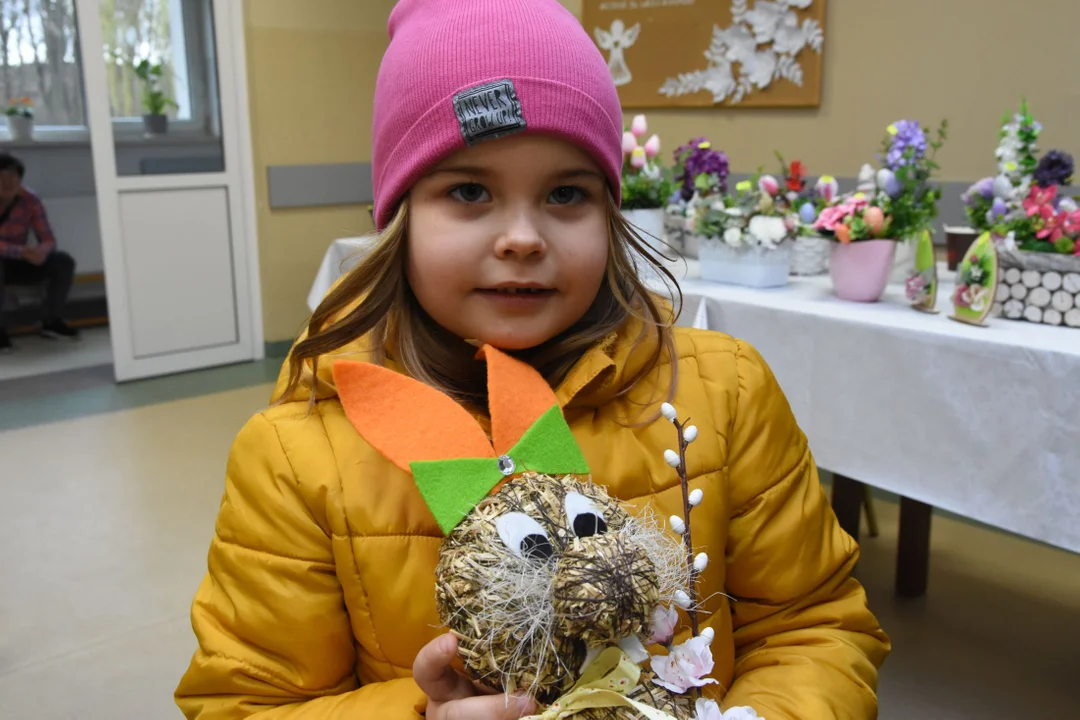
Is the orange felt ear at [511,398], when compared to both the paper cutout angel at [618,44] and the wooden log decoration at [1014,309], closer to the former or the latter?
the wooden log decoration at [1014,309]

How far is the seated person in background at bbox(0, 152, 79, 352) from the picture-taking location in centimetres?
588

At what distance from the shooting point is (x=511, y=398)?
909 mm

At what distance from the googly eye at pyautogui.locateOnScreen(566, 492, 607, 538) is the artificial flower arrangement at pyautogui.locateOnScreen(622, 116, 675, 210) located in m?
2.25

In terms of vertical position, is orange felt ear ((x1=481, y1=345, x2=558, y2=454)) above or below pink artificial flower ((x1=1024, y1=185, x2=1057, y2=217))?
below

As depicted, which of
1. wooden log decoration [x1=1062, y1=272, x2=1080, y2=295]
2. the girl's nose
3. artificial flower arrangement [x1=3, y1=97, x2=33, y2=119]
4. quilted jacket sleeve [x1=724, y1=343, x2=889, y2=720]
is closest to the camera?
the girl's nose

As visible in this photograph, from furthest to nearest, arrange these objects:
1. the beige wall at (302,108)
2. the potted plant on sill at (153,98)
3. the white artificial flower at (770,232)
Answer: the beige wall at (302,108)
the potted plant on sill at (153,98)
the white artificial flower at (770,232)

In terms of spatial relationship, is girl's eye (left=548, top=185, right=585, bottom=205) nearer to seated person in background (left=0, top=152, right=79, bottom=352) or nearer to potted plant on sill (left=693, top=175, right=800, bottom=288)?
potted plant on sill (left=693, top=175, right=800, bottom=288)

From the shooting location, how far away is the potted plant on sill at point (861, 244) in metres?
2.32

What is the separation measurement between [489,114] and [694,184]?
Result: 7.04 feet

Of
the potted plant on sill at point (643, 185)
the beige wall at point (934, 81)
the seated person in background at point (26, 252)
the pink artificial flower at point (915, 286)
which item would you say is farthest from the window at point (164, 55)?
the pink artificial flower at point (915, 286)

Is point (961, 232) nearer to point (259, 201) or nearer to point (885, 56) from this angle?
point (885, 56)

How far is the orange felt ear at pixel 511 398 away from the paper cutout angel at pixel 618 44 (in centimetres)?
408

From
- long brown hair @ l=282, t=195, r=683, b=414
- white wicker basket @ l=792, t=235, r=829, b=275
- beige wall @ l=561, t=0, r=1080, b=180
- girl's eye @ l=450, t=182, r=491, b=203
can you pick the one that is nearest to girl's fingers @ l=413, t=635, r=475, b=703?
long brown hair @ l=282, t=195, r=683, b=414

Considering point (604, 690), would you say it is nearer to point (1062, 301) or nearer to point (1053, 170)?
point (1062, 301)
